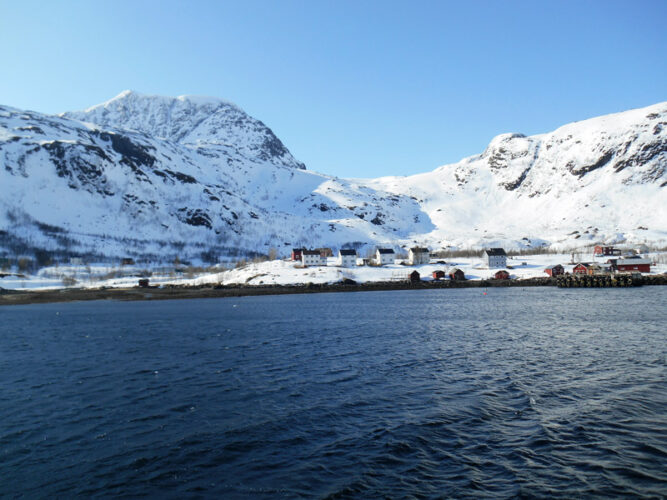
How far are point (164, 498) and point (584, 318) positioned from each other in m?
53.8

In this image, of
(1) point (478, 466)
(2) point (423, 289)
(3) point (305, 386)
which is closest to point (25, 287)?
(2) point (423, 289)

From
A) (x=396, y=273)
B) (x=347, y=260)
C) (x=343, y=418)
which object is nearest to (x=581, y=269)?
(x=396, y=273)

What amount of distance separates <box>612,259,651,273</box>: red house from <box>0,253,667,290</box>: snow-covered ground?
3115 millimetres

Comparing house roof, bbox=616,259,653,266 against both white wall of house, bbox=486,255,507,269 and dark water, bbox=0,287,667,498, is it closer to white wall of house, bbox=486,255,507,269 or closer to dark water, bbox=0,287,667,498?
white wall of house, bbox=486,255,507,269

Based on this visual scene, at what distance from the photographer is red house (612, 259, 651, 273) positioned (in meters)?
136

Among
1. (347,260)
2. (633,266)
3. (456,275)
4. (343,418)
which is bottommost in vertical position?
(343,418)

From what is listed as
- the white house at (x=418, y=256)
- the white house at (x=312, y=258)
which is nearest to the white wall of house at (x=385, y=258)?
the white house at (x=418, y=256)

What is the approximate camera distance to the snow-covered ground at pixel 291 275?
146 meters

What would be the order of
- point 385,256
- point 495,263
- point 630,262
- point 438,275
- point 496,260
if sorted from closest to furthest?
point 630,262 < point 438,275 < point 495,263 < point 496,260 < point 385,256

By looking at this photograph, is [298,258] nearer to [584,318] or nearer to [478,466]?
[584,318]

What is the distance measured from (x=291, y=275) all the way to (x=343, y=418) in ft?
426

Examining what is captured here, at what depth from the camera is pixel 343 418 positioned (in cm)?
2091

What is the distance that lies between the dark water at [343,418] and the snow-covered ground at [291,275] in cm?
10423

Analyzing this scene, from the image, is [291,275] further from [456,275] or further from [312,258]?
[456,275]
